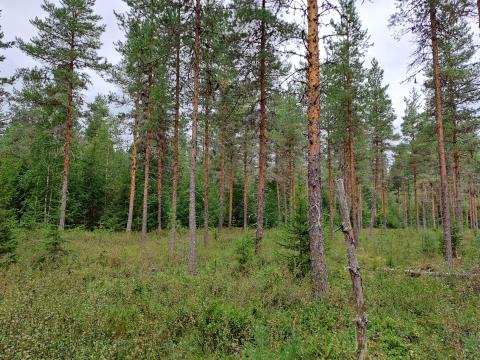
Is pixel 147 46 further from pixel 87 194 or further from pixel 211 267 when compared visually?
pixel 87 194

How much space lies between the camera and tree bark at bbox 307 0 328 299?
695cm

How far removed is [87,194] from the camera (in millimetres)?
27641

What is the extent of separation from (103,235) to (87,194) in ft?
29.1

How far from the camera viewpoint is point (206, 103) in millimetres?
14305

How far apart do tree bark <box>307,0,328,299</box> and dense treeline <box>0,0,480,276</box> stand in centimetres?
4

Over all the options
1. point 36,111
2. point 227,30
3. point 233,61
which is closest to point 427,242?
point 233,61

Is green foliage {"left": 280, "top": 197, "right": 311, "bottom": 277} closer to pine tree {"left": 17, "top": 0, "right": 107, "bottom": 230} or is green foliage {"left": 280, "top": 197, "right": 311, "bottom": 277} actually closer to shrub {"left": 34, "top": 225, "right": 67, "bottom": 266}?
shrub {"left": 34, "top": 225, "right": 67, "bottom": 266}

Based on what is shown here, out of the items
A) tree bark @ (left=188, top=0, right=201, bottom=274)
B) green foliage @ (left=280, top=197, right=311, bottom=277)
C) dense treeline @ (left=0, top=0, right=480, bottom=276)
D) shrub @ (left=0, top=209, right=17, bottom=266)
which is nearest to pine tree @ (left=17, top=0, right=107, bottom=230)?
dense treeline @ (left=0, top=0, right=480, bottom=276)

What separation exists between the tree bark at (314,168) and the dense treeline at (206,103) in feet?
0.14

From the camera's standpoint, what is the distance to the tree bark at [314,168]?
6945mm

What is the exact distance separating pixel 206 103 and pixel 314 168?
8.63 metres

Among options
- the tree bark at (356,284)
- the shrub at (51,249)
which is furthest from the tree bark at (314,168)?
the shrub at (51,249)

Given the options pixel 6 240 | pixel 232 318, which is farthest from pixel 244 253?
pixel 6 240

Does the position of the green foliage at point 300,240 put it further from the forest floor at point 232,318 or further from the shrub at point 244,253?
the shrub at point 244,253
